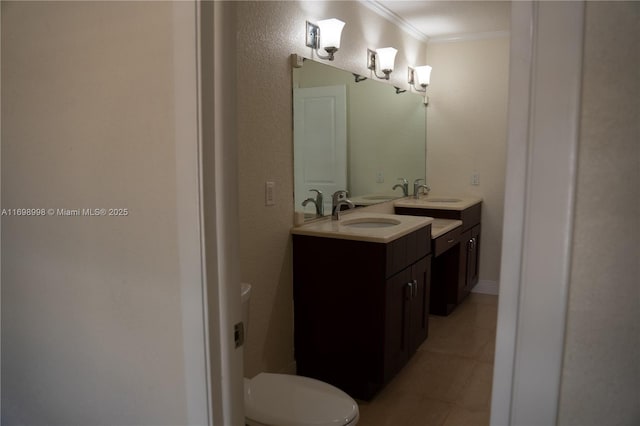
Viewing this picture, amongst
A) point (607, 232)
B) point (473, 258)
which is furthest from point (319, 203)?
point (607, 232)

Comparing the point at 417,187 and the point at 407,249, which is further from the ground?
the point at 417,187

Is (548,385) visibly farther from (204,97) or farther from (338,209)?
(338,209)

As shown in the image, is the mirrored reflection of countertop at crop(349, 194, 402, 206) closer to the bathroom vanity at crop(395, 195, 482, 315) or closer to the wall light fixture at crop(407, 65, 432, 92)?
the bathroom vanity at crop(395, 195, 482, 315)

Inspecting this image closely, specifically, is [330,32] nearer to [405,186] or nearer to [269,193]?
[269,193]

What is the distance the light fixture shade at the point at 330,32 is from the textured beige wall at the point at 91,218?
5.26ft

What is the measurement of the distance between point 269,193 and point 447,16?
230 centimetres

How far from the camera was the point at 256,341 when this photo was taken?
2342 millimetres

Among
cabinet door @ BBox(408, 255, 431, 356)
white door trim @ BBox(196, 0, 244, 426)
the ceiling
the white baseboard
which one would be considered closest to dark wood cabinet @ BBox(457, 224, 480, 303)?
the white baseboard

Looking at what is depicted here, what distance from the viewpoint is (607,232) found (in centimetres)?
71

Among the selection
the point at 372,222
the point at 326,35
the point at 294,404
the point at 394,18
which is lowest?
the point at 294,404

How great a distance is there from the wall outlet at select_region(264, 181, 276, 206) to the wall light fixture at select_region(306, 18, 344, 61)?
2.78 feet

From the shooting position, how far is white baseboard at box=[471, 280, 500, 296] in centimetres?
436

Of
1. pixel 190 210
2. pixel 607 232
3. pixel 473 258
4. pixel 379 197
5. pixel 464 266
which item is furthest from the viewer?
pixel 473 258

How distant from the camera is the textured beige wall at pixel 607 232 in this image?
2.22 feet
